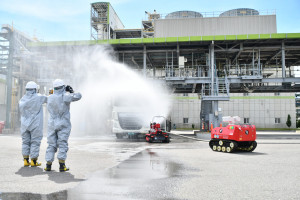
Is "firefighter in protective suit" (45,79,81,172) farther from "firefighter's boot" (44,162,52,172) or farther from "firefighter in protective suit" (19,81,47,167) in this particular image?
"firefighter in protective suit" (19,81,47,167)

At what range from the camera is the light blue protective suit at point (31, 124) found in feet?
22.6

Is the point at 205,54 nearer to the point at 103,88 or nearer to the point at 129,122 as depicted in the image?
the point at 103,88

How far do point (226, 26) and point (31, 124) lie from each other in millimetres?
24723

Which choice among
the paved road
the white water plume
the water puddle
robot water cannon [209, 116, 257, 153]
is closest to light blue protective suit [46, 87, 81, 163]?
the paved road

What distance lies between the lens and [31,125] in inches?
273

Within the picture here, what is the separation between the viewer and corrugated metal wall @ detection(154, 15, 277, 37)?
26853 mm

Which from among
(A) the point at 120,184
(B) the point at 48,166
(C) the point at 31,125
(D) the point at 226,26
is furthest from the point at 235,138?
(D) the point at 226,26

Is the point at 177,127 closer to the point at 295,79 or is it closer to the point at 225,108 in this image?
the point at 225,108

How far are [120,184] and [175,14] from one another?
37331mm

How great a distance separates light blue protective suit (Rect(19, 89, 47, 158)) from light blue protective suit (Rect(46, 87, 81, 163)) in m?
0.72

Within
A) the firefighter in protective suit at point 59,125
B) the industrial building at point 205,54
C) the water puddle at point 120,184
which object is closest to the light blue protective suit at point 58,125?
the firefighter in protective suit at point 59,125

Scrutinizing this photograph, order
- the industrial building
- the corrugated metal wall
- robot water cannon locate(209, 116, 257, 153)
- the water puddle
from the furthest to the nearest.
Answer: the corrugated metal wall, the industrial building, robot water cannon locate(209, 116, 257, 153), the water puddle

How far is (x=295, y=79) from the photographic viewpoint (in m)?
23.0

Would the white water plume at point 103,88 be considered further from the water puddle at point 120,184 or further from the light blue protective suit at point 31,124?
the water puddle at point 120,184
